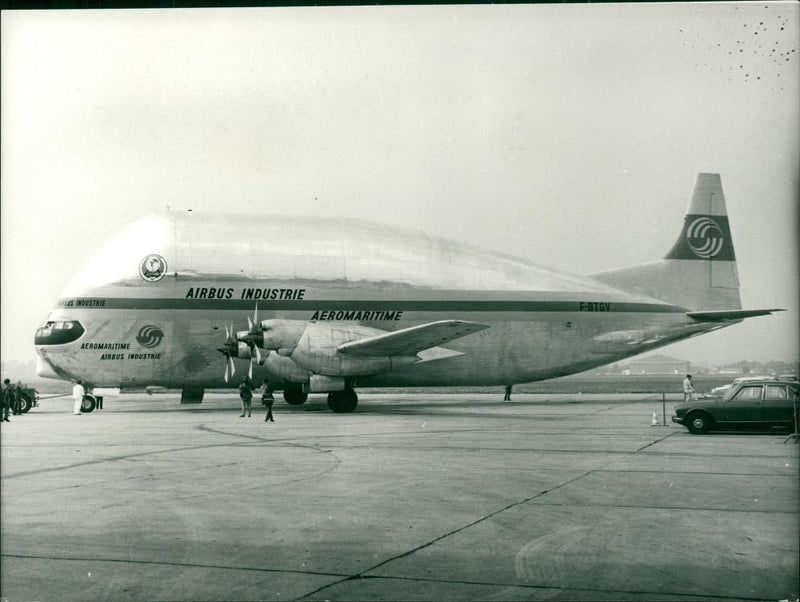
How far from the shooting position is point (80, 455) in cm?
1447

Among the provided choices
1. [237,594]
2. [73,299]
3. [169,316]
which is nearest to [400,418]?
[169,316]

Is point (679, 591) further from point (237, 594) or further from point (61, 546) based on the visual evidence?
point (61, 546)

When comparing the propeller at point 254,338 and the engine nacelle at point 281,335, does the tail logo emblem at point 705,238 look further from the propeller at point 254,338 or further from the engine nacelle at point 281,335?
the propeller at point 254,338

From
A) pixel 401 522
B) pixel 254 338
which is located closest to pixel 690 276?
pixel 254 338

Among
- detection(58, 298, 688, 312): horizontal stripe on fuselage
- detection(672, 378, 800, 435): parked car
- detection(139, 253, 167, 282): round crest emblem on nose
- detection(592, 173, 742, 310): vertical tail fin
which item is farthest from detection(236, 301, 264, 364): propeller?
detection(592, 173, 742, 310): vertical tail fin

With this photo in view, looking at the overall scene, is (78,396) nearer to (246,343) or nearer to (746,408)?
(246,343)

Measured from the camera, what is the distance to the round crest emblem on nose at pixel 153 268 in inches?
1133

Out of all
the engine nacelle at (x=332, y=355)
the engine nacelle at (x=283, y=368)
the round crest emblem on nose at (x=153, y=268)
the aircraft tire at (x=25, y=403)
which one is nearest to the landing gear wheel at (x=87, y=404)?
the aircraft tire at (x=25, y=403)

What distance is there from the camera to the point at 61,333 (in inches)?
1138

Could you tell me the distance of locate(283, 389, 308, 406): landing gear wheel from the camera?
33.7 m

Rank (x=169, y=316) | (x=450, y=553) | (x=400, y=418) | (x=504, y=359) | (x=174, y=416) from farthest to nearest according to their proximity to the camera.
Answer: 1. (x=504, y=359)
2. (x=169, y=316)
3. (x=174, y=416)
4. (x=400, y=418)
5. (x=450, y=553)

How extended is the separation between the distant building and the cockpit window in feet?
79.0

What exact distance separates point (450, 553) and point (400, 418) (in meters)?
17.6

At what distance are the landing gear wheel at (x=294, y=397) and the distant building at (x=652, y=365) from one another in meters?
15.4
